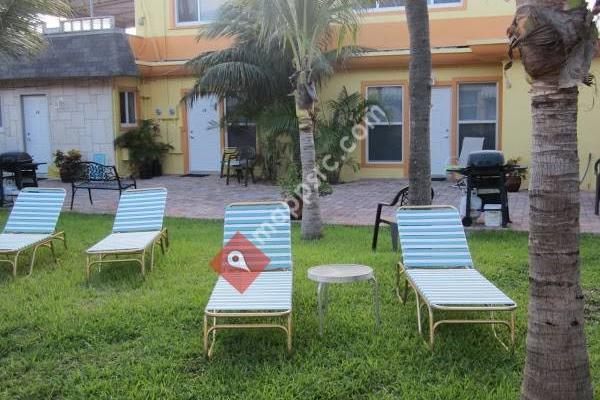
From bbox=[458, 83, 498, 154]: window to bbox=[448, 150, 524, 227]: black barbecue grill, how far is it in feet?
19.5

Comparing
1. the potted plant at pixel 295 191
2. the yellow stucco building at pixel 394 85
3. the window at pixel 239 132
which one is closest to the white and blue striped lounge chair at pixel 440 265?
the potted plant at pixel 295 191

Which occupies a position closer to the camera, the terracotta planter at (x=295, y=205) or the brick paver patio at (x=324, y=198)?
the terracotta planter at (x=295, y=205)

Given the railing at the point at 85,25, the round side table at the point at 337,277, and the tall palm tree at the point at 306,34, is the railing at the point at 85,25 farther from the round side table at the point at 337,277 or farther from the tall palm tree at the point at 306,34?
the round side table at the point at 337,277

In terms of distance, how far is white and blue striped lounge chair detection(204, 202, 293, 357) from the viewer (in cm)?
455

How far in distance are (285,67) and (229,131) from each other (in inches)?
125

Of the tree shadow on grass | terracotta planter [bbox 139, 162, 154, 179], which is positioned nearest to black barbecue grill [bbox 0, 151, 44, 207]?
terracotta planter [bbox 139, 162, 154, 179]

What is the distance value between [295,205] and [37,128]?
1060 cm

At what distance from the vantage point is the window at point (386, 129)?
1537cm

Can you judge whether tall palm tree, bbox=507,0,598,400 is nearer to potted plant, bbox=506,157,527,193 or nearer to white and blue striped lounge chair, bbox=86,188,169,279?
white and blue striped lounge chair, bbox=86,188,169,279

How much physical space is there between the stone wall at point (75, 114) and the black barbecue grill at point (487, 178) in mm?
10612

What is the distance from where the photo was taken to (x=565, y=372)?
3195 millimetres

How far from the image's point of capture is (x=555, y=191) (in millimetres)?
3053

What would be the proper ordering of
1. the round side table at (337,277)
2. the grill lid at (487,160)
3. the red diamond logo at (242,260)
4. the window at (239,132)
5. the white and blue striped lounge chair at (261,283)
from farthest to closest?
the window at (239,132), the grill lid at (487,160), the red diamond logo at (242,260), the round side table at (337,277), the white and blue striped lounge chair at (261,283)

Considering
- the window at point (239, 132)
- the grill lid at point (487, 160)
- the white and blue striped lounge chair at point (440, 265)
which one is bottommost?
the white and blue striped lounge chair at point (440, 265)
